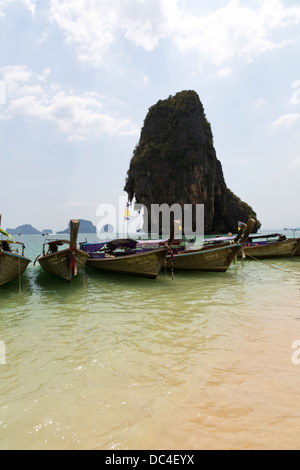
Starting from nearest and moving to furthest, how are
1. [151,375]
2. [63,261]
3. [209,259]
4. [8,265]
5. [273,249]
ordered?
[151,375]
[8,265]
[63,261]
[209,259]
[273,249]

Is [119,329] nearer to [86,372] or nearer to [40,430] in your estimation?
[86,372]

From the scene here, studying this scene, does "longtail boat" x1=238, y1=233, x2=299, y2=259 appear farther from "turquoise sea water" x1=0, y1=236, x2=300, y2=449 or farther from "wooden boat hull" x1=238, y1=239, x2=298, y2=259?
"turquoise sea water" x1=0, y1=236, x2=300, y2=449

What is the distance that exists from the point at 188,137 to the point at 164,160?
25.0 ft

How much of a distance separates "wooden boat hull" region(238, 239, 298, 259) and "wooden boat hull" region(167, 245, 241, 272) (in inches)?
242

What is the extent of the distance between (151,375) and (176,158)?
5254 centimetres

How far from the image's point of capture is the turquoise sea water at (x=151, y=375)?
223cm

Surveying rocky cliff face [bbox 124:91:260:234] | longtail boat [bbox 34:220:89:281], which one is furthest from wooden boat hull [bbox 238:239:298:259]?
rocky cliff face [bbox 124:91:260:234]


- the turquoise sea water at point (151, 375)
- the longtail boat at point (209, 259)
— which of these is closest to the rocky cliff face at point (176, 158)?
the longtail boat at point (209, 259)

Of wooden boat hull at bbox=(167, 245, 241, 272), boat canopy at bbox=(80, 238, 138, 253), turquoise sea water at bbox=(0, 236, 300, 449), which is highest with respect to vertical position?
boat canopy at bbox=(80, 238, 138, 253)

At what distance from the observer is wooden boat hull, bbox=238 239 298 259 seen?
17.0 meters

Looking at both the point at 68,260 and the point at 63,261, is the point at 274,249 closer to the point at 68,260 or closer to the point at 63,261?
the point at 68,260

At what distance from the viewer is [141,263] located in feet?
33.6

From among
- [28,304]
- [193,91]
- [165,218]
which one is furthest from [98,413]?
[193,91]

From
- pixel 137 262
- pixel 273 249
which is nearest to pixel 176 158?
pixel 273 249
